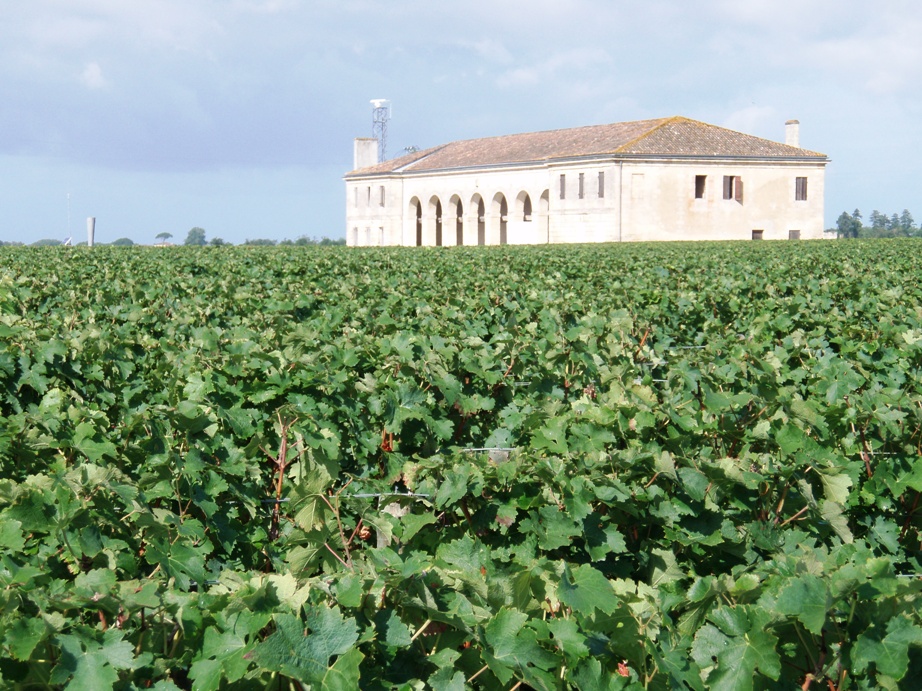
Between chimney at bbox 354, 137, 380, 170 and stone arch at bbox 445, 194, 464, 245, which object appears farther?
chimney at bbox 354, 137, 380, 170

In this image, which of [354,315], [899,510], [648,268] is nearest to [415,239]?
[648,268]

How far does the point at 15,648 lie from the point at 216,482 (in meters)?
1.78

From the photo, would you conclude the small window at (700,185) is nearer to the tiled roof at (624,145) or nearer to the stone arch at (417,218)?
the tiled roof at (624,145)

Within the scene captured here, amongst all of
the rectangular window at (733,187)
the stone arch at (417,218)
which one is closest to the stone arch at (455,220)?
the stone arch at (417,218)

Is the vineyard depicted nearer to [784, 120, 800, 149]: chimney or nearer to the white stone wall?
the white stone wall

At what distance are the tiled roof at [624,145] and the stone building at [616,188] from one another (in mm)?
77

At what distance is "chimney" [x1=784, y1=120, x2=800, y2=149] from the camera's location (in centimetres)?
6656

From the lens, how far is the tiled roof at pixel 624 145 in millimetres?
55375

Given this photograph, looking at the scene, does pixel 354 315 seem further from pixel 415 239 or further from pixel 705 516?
pixel 415 239

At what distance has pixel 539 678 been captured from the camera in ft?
7.69

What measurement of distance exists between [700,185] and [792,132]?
560 inches

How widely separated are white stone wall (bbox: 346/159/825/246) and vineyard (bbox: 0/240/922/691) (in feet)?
156

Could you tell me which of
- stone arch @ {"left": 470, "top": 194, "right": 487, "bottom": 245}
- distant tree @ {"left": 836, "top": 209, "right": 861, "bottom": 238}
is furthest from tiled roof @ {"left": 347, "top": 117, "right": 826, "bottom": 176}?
distant tree @ {"left": 836, "top": 209, "right": 861, "bottom": 238}

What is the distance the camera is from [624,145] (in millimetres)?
54281
